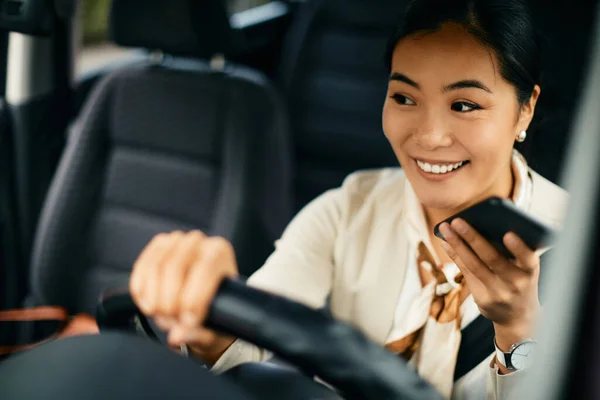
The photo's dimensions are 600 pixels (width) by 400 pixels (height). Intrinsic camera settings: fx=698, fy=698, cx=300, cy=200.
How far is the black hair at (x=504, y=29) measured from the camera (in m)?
0.76

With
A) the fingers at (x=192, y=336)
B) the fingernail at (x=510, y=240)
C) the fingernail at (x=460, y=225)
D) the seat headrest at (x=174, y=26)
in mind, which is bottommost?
the fingers at (x=192, y=336)

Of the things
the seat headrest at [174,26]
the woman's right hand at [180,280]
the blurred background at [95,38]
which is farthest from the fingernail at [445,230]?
the blurred background at [95,38]

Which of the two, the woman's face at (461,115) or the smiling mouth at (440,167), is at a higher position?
the woman's face at (461,115)

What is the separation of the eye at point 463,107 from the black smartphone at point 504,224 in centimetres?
10

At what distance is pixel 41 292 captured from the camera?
5.08 ft

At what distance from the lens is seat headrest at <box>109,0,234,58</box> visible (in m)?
1.45

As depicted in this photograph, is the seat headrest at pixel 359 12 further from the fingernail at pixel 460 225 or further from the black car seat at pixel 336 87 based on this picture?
the fingernail at pixel 460 225

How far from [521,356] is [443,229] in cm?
16

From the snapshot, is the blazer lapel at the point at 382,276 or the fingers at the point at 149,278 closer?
the fingers at the point at 149,278

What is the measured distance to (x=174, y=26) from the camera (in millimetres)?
1472

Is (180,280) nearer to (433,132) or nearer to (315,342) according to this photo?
(315,342)

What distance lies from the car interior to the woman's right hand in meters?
0.16

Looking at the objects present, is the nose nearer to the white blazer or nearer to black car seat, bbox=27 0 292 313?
the white blazer

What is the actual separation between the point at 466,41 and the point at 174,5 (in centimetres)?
84
